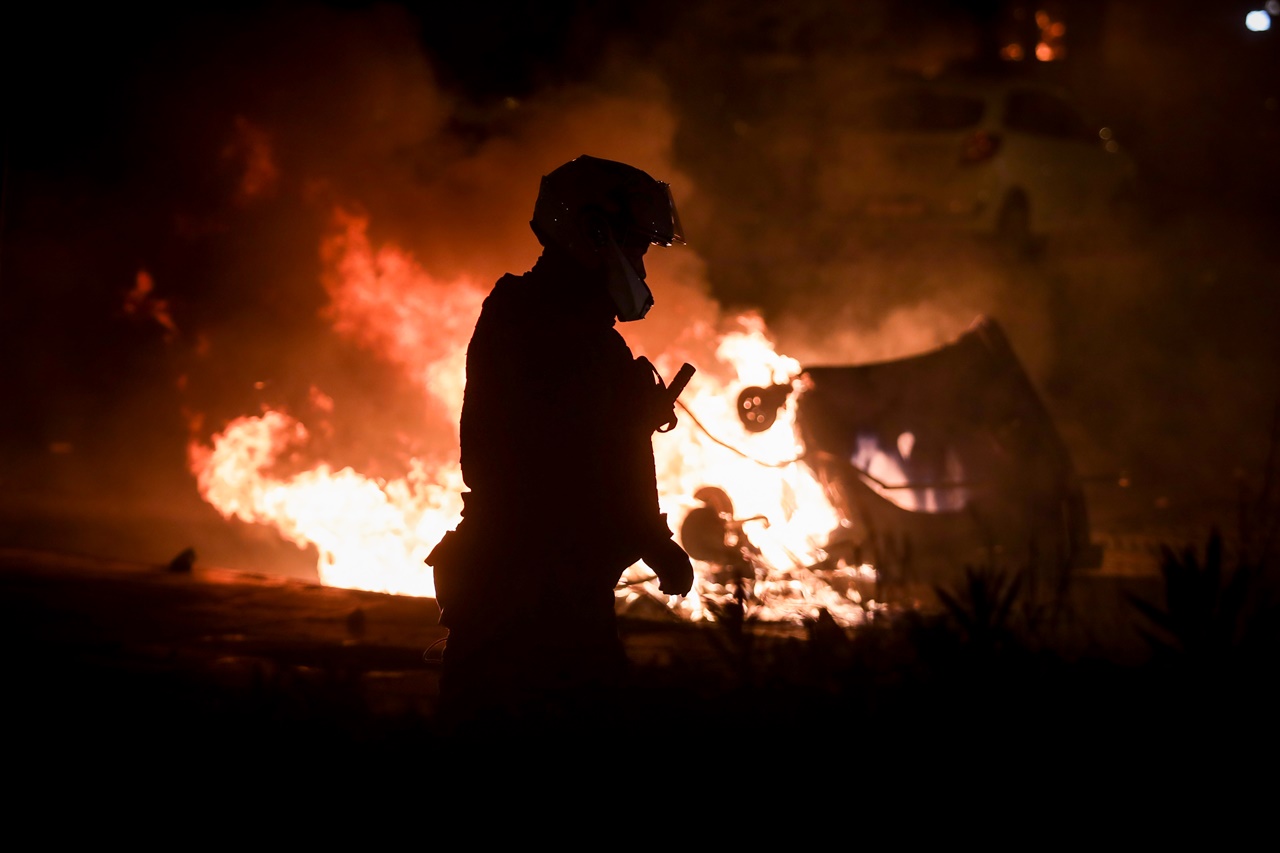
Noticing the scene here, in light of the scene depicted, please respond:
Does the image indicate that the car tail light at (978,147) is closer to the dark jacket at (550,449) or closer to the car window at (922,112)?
the car window at (922,112)

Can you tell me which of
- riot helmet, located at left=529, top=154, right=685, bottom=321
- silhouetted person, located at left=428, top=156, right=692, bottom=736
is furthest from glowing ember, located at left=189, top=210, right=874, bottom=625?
riot helmet, located at left=529, top=154, right=685, bottom=321

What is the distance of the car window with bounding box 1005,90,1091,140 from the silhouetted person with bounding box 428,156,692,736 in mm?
12905

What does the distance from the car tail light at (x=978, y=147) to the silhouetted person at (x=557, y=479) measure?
1236 cm

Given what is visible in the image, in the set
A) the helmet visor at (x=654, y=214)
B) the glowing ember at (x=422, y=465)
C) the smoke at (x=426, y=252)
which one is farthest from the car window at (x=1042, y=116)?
the helmet visor at (x=654, y=214)

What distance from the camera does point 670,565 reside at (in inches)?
120

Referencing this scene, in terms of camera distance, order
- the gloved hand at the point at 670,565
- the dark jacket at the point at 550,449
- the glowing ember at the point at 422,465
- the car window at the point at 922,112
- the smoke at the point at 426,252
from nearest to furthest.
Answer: the dark jacket at the point at 550,449, the gloved hand at the point at 670,565, the glowing ember at the point at 422,465, the smoke at the point at 426,252, the car window at the point at 922,112

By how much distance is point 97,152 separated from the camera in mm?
→ 11328

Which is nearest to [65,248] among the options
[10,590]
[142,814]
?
[10,590]

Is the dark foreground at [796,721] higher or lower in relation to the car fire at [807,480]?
lower

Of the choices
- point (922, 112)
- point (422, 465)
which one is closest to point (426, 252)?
point (422, 465)

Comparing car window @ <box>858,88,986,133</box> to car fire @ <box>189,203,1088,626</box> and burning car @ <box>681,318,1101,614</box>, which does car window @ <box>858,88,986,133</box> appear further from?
burning car @ <box>681,318,1101,614</box>

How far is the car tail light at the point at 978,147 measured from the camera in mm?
14508

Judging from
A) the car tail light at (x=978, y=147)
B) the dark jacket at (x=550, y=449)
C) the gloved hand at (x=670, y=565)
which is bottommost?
the gloved hand at (x=670, y=565)

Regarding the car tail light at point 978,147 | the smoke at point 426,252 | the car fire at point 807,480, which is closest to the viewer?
the car fire at point 807,480
